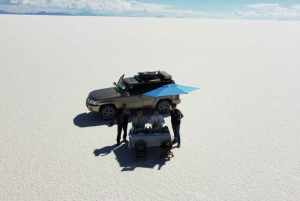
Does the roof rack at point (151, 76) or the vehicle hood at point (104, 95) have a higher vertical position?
the roof rack at point (151, 76)

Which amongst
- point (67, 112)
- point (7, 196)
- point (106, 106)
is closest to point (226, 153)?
point (106, 106)

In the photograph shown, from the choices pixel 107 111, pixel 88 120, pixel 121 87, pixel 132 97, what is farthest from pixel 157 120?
pixel 88 120

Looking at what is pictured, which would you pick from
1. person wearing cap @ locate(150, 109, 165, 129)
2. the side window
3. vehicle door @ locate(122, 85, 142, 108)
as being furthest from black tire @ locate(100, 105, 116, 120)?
person wearing cap @ locate(150, 109, 165, 129)

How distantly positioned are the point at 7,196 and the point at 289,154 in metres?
9.05

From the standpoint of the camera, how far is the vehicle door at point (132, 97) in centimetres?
1166

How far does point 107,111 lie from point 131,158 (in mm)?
3539

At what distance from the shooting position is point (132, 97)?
1170cm

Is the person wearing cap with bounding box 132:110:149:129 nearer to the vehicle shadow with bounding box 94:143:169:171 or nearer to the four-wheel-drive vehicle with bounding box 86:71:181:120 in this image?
the vehicle shadow with bounding box 94:143:169:171

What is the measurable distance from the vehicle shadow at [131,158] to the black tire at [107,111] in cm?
241

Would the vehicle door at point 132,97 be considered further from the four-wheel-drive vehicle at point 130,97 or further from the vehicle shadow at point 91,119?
the vehicle shadow at point 91,119

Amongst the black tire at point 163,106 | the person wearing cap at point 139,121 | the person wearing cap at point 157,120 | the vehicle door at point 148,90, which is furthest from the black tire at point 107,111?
the person wearing cap at point 157,120

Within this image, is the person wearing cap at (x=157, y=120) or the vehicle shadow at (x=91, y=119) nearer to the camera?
the person wearing cap at (x=157, y=120)

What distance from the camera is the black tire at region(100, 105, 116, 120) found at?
11.5 metres

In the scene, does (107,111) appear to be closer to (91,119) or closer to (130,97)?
(91,119)
